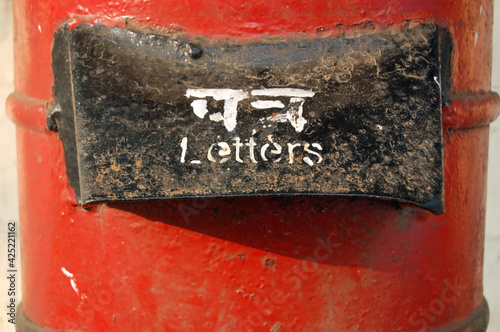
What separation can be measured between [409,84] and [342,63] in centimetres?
15

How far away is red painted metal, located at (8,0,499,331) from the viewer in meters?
1.39

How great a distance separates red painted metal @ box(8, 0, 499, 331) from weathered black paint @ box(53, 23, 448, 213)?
87 millimetres

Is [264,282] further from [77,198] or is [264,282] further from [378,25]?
[378,25]

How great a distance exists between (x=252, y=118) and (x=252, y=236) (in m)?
0.31

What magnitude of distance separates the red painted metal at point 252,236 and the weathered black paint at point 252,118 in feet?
0.28

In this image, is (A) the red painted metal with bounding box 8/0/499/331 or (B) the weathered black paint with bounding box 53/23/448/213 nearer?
(B) the weathered black paint with bounding box 53/23/448/213

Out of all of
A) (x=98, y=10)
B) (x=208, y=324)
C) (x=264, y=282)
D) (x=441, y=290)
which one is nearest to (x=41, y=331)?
(x=208, y=324)

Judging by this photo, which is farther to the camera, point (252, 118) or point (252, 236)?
point (252, 236)

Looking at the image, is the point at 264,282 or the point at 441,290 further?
the point at 441,290

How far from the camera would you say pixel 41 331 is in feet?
5.54

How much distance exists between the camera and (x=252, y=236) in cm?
145

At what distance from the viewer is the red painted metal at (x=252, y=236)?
1391mm

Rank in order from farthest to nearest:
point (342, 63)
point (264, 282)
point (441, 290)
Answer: point (441, 290), point (264, 282), point (342, 63)

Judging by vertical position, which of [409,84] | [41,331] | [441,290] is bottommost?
[41,331]
